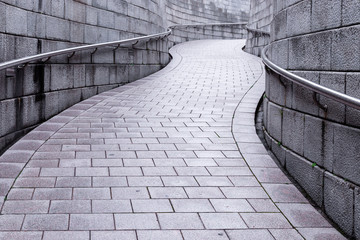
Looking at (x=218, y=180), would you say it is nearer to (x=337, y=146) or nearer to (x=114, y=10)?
(x=337, y=146)

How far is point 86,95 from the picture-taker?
326 inches

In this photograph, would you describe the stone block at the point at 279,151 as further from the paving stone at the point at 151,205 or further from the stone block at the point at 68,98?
the stone block at the point at 68,98

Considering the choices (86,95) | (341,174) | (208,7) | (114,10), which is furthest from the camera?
(208,7)

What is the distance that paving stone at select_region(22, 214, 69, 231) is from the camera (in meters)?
3.29

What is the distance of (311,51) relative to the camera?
13.6 feet

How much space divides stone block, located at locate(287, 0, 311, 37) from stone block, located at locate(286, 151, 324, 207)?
137 cm

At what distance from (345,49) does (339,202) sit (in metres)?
1.30

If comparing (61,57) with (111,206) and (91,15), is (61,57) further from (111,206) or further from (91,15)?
(111,206)

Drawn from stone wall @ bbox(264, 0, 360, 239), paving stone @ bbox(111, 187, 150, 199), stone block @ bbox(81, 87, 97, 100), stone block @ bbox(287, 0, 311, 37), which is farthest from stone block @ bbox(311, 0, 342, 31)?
stone block @ bbox(81, 87, 97, 100)

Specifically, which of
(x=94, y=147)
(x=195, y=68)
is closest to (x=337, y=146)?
(x=94, y=147)

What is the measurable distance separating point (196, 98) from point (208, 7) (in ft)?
56.2

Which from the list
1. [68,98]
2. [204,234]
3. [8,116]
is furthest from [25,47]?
[204,234]

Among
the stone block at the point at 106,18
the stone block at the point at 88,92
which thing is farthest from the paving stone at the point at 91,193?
the stone block at the point at 106,18

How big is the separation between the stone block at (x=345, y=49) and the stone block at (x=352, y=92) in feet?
0.22
